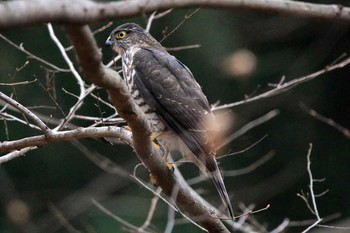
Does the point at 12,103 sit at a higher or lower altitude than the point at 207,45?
higher

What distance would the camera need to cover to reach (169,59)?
568cm

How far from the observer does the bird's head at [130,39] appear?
6070 mm

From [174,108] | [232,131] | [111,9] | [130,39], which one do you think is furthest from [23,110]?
[232,131]

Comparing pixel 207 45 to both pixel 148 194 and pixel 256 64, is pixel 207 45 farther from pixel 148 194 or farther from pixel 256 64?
pixel 148 194

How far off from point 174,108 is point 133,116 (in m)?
1.48

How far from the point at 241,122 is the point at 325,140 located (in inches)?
66.2

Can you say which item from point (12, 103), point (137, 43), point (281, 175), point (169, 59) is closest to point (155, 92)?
point (169, 59)

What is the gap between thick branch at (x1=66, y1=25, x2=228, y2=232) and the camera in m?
3.02

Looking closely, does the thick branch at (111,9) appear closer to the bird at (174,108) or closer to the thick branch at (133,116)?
the thick branch at (133,116)

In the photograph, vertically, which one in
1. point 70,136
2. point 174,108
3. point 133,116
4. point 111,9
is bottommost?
point 174,108

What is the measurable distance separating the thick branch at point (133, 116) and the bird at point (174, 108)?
1.21ft

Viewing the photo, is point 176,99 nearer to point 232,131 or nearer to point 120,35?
point 120,35

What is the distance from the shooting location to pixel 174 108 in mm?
5355

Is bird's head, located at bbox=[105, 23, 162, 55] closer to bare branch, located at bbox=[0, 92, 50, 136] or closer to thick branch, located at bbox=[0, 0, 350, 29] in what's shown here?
bare branch, located at bbox=[0, 92, 50, 136]
